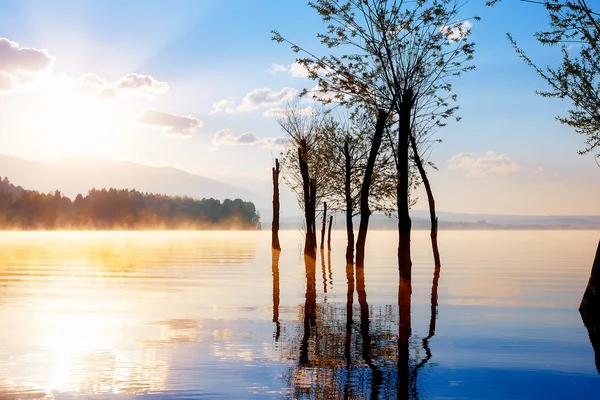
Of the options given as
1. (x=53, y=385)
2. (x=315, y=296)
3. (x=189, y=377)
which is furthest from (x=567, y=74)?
(x=53, y=385)

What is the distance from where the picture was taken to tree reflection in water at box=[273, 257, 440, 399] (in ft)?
40.5

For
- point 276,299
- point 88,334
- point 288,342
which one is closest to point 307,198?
point 276,299

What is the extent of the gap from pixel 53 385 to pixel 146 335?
6124 millimetres

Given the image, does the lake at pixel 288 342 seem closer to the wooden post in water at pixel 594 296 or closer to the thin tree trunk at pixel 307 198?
the wooden post in water at pixel 594 296

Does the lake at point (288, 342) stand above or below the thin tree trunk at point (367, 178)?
below

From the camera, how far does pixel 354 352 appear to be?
1582cm

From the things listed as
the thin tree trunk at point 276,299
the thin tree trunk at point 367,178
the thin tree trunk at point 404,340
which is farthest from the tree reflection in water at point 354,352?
the thin tree trunk at point 367,178

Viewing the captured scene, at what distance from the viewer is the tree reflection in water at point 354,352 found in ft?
40.5

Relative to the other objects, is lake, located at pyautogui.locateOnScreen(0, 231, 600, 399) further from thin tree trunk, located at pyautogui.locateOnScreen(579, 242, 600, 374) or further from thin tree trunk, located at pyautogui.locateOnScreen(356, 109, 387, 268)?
thin tree trunk, located at pyautogui.locateOnScreen(356, 109, 387, 268)

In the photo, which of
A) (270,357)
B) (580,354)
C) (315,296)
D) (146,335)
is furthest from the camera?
(315,296)

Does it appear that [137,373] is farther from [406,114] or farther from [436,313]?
[406,114]

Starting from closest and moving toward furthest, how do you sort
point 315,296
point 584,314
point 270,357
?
1. point 270,357
2. point 584,314
3. point 315,296

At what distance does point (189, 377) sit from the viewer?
1326 cm

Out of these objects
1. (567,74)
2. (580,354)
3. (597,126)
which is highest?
(567,74)
